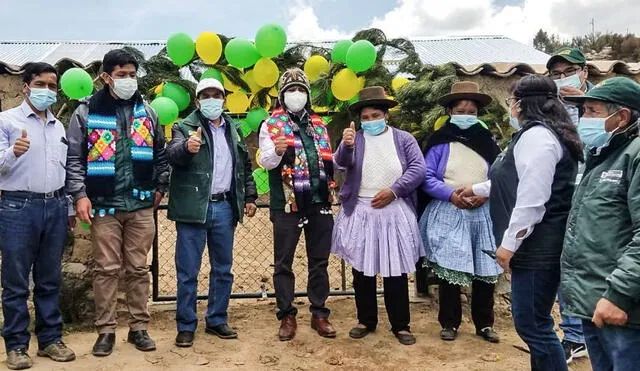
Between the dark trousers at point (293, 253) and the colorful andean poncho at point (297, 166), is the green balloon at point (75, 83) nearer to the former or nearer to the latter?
the colorful andean poncho at point (297, 166)

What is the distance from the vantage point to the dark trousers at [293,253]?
3836mm


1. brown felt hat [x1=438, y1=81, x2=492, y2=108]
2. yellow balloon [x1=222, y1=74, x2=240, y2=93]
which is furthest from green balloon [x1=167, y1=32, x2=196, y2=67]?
brown felt hat [x1=438, y1=81, x2=492, y2=108]

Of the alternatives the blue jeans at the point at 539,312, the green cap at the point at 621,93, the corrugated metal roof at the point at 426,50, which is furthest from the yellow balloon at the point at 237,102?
the corrugated metal roof at the point at 426,50

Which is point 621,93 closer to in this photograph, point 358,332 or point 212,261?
point 358,332

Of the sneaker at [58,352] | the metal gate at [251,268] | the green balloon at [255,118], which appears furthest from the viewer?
the metal gate at [251,268]

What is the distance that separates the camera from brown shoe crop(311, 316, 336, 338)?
394cm

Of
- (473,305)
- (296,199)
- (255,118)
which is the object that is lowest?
(473,305)

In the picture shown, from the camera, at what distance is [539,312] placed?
2.62 meters

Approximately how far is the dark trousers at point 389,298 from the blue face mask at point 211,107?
58.1 inches

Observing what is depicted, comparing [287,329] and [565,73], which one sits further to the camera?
[287,329]

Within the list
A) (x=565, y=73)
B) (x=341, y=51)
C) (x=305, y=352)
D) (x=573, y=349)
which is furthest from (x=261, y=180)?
(x=573, y=349)

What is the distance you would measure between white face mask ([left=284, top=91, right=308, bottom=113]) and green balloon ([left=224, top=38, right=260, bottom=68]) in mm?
954

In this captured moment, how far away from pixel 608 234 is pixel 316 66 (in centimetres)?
317

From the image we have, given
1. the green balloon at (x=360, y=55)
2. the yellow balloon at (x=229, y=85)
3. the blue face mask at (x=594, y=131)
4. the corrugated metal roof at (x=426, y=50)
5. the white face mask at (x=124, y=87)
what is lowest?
the blue face mask at (x=594, y=131)
